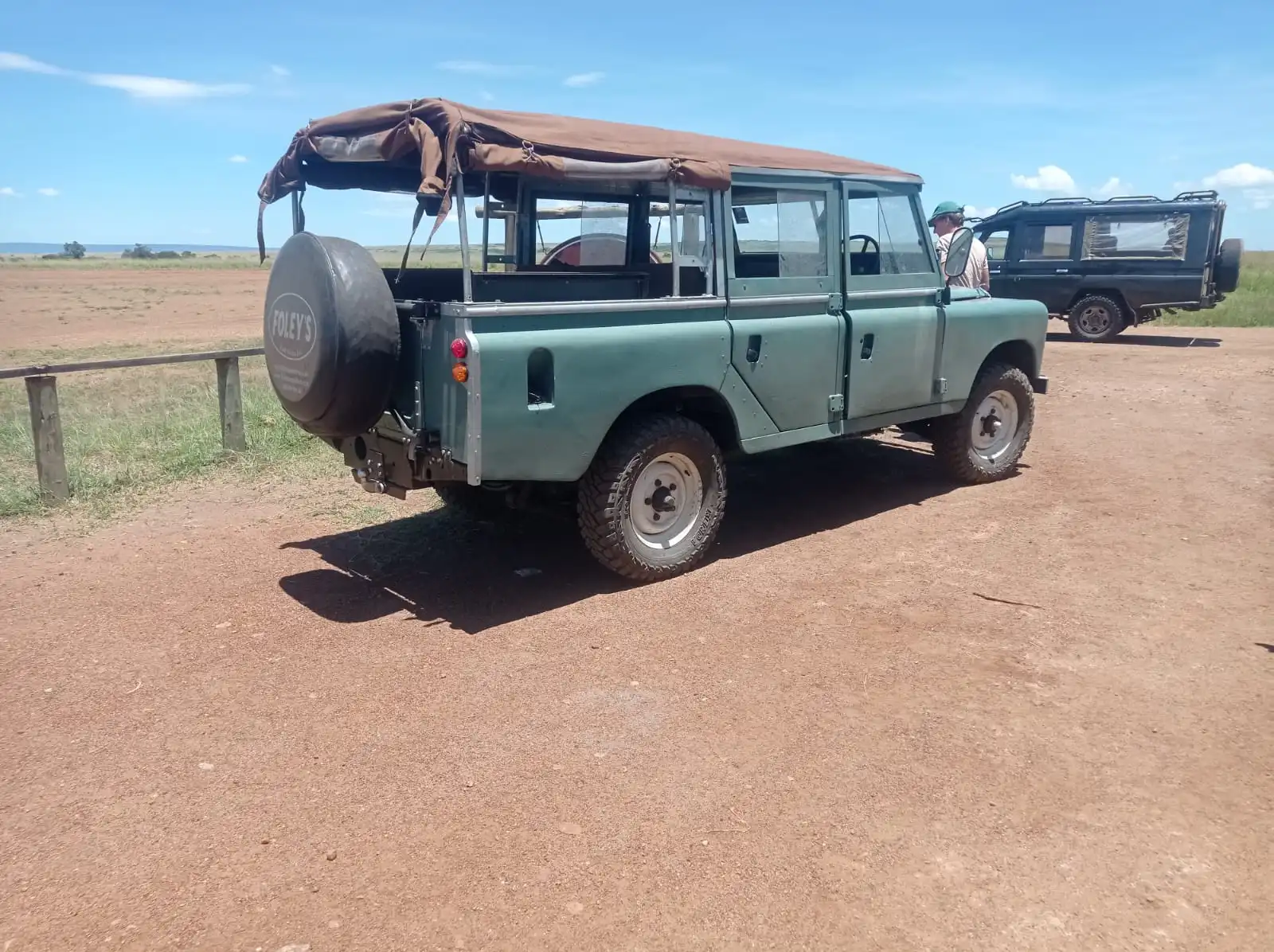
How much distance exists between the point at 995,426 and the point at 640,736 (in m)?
4.55

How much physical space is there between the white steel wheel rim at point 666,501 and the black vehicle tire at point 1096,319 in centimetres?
1344

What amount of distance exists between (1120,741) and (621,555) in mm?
2342

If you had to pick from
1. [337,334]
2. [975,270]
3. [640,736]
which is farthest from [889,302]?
[640,736]

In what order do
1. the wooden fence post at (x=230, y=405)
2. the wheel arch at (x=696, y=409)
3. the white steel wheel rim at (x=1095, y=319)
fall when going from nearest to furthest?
the wheel arch at (x=696, y=409), the wooden fence post at (x=230, y=405), the white steel wheel rim at (x=1095, y=319)

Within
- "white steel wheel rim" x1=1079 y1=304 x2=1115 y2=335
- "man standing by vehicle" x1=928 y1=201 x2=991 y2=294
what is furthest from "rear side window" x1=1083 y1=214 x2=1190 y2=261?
"man standing by vehicle" x1=928 y1=201 x2=991 y2=294

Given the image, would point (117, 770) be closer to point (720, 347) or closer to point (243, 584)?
point (243, 584)

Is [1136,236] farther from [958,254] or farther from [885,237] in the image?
[885,237]

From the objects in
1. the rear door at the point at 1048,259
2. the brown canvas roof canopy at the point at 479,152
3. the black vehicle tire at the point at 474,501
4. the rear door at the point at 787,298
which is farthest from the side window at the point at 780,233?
the rear door at the point at 1048,259

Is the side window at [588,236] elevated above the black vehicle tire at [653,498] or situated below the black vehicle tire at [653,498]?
above

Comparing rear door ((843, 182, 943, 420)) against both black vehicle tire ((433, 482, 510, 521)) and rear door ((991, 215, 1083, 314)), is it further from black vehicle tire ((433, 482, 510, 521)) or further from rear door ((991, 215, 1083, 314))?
rear door ((991, 215, 1083, 314))

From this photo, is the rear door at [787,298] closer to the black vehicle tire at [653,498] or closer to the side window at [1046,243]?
the black vehicle tire at [653,498]

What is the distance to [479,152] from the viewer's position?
4230 millimetres

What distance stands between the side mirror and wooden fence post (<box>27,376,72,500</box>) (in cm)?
559

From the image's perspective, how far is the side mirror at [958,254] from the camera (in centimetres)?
635
